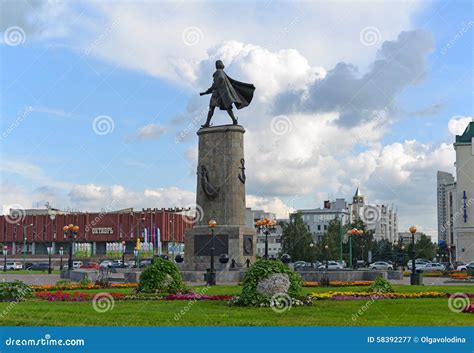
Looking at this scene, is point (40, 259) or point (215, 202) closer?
point (215, 202)

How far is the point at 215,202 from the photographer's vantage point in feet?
118

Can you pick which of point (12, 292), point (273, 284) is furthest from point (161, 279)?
point (273, 284)

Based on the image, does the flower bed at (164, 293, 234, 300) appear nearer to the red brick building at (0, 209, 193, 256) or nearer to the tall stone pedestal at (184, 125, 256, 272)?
the tall stone pedestal at (184, 125, 256, 272)

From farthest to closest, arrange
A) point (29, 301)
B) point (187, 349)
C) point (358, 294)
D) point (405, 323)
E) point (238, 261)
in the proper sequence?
1. point (238, 261)
2. point (358, 294)
3. point (29, 301)
4. point (405, 323)
5. point (187, 349)

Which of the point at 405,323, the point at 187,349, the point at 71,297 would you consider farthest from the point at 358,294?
the point at 187,349

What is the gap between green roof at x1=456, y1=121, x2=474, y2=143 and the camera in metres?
81.6

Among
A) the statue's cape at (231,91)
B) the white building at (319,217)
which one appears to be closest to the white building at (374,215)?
the white building at (319,217)

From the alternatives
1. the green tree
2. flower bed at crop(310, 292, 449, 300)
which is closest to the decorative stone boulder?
flower bed at crop(310, 292, 449, 300)

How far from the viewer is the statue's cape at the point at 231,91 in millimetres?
36406

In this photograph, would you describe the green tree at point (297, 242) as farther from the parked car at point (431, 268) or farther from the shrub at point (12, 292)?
the shrub at point (12, 292)

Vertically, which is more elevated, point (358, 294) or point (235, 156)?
point (235, 156)

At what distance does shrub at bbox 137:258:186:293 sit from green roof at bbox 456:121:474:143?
66.5 metres

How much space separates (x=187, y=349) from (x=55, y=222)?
90301 mm

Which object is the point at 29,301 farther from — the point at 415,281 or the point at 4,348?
the point at 415,281
